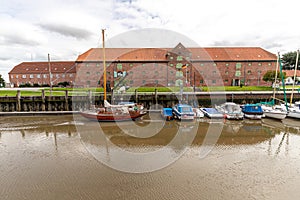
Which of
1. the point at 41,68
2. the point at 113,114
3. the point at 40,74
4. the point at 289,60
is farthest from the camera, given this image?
the point at 289,60

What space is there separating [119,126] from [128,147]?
4.54 meters

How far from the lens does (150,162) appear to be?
24.6ft

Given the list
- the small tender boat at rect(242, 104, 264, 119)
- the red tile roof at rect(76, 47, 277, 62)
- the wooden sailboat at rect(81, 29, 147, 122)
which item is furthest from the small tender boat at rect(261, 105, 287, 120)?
the red tile roof at rect(76, 47, 277, 62)

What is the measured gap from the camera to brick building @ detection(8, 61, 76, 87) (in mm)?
48469

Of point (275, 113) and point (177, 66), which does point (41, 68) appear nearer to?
point (177, 66)

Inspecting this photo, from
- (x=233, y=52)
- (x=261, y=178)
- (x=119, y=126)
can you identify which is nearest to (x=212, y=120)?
(x=119, y=126)

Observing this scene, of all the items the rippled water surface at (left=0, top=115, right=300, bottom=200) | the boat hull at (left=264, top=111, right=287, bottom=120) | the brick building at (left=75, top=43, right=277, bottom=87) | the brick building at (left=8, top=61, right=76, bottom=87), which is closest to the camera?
the rippled water surface at (left=0, top=115, right=300, bottom=200)

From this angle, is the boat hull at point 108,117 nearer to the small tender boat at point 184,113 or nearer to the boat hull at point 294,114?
the small tender boat at point 184,113

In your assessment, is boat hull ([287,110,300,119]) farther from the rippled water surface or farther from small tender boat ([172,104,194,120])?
small tender boat ([172,104,194,120])

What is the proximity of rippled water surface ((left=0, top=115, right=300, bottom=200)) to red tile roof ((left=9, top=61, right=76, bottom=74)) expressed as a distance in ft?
131

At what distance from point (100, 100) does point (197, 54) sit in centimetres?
2966

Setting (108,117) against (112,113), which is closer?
(108,117)

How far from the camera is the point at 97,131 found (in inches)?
489

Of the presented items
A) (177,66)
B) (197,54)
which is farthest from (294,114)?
(197,54)
